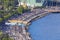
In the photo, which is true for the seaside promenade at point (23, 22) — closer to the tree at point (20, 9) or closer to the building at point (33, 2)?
the tree at point (20, 9)

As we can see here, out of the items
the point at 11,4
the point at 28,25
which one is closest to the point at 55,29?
the point at 28,25

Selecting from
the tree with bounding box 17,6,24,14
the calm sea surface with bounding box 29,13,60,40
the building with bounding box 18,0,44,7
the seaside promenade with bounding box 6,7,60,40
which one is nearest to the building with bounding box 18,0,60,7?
the building with bounding box 18,0,44,7

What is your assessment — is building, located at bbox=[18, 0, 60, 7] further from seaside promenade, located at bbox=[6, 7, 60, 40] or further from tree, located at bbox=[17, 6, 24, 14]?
tree, located at bbox=[17, 6, 24, 14]

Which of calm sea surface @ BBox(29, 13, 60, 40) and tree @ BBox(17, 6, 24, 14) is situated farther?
tree @ BBox(17, 6, 24, 14)

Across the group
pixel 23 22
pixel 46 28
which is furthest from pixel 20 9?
pixel 46 28

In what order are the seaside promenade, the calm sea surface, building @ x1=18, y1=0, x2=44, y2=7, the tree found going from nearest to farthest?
the seaside promenade
the calm sea surface
the tree
building @ x1=18, y1=0, x2=44, y2=7

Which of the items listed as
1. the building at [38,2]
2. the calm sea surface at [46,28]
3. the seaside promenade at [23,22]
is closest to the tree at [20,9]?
the seaside promenade at [23,22]

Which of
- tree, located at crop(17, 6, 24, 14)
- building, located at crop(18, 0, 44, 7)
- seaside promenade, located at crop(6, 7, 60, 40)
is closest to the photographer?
seaside promenade, located at crop(6, 7, 60, 40)
